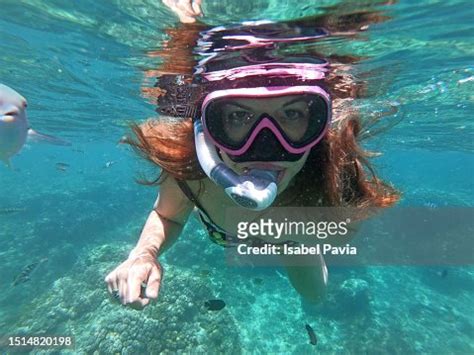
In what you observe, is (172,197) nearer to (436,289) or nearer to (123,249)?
(123,249)

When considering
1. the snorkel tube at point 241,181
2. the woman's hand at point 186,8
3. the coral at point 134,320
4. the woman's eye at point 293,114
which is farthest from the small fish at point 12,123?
the coral at point 134,320

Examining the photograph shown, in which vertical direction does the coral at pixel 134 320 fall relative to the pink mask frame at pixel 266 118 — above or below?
below

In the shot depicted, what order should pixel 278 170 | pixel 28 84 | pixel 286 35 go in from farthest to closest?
pixel 28 84 < pixel 286 35 < pixel 278 170

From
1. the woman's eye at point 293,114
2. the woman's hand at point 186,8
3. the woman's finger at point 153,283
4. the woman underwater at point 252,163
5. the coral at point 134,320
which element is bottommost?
the coral at point 134,320

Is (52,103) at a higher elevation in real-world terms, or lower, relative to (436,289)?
higher

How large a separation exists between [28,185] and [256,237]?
3723cm

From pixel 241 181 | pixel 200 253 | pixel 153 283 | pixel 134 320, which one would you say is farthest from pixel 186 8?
pixel 200 253

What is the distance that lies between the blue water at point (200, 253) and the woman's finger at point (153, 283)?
2.71 meters

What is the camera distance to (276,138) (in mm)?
3479

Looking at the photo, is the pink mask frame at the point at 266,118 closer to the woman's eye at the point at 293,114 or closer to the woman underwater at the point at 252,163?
the woman underwater at the point at 252,163

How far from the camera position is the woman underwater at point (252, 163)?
10.2 feet

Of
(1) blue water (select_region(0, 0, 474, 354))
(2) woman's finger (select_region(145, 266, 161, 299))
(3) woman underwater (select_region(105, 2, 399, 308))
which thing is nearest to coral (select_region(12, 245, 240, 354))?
(1) blue water (select_region(0, 0, 474, 354))

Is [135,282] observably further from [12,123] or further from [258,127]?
[12,123]

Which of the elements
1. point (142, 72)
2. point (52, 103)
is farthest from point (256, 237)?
point (52, 103)
